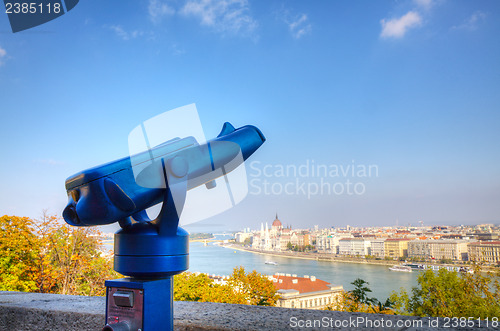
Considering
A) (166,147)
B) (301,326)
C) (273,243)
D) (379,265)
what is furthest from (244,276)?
(166,147)

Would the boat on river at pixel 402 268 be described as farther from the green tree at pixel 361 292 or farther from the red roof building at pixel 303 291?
the green tree at pixel 361 292

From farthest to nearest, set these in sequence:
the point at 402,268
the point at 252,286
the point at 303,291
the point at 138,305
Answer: the point at 303,291 → the point at 402,268 → the point at 252,286 → the point at 138,305

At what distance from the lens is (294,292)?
715cm

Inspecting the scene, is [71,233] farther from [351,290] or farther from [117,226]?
[117,226]

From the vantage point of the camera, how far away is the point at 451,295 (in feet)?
18.5

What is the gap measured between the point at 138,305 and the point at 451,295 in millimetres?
6297

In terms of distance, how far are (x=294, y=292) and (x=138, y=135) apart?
698 centimetres

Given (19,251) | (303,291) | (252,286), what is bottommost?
(303,291)

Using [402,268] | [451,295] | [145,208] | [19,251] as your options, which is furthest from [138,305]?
[402,268]

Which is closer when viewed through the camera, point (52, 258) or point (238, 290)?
point (238, 290)

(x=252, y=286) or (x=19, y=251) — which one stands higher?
(x=19, y=251)

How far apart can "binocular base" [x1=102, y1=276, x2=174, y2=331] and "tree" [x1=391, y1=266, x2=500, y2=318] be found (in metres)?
4.87

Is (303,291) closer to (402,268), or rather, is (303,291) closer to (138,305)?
(402,268)

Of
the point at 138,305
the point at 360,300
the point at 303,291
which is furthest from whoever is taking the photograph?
the point at 303,291
